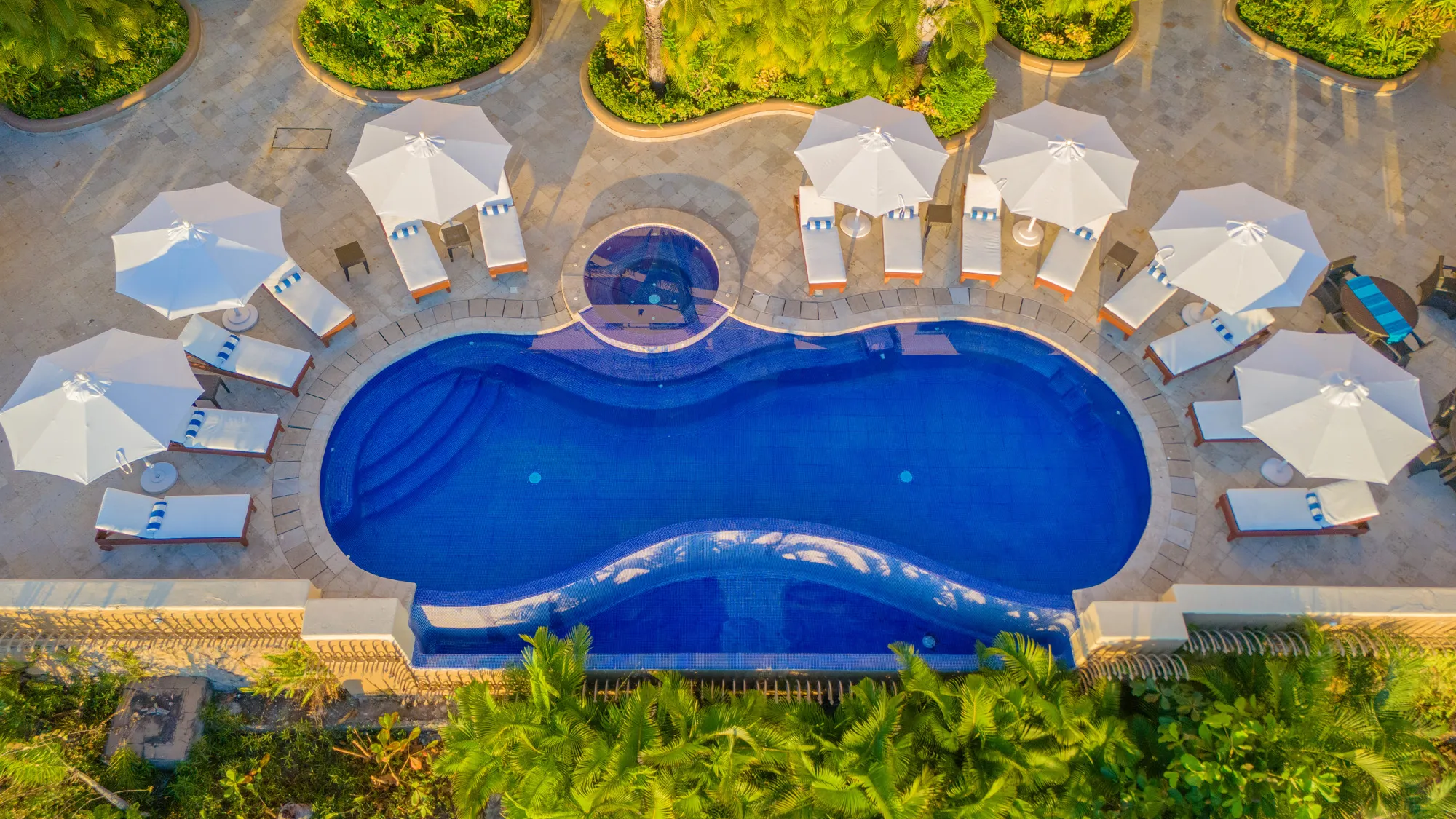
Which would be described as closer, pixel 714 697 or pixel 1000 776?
pixel 1000 776

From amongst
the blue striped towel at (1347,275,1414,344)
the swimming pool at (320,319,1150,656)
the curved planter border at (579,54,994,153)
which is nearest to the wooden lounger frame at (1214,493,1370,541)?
the swimming pool at (320,319,1150,656)

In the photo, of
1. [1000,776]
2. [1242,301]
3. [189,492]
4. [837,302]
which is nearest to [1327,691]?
[1000,776]

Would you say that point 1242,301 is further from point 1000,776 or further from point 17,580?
point 17,580

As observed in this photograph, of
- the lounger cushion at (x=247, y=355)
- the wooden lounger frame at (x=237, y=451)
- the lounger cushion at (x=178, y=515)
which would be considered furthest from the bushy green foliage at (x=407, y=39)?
the lounger cushion at (x=178, y=515)

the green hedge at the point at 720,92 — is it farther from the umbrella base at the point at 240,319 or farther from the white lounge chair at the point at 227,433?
the white lounge chair at the point at 227,433

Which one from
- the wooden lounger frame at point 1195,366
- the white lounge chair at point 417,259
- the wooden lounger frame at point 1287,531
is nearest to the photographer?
the wooden lounger frame at point 1287,531

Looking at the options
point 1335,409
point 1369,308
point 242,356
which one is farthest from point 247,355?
point 1369,308
